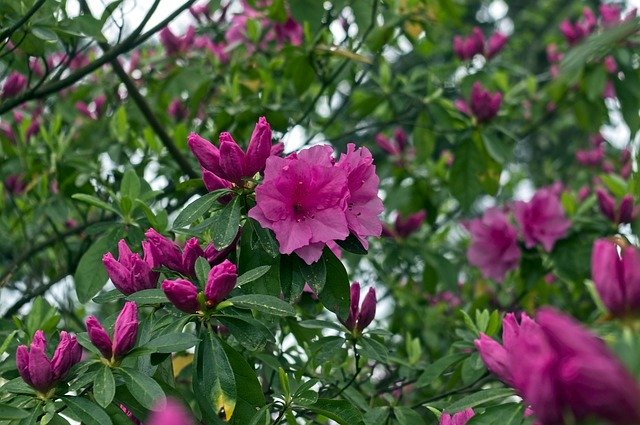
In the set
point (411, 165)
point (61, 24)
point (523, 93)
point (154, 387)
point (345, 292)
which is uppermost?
point (61, 24)

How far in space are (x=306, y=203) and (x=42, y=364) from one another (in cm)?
57

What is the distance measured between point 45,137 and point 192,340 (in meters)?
1.80

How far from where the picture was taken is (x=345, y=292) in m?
1.70

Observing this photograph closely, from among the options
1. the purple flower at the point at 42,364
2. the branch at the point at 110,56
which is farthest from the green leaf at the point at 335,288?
the branch at the point at 110,56

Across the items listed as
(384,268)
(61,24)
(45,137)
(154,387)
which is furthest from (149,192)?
(384,268)

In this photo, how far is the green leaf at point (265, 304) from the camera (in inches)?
59.7

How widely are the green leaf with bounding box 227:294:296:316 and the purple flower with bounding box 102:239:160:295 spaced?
0.69 feet

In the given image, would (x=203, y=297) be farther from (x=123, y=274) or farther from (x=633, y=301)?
(x=633, y=301)

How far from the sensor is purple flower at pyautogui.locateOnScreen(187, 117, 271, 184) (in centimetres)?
162

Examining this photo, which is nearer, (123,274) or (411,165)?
(123,274)

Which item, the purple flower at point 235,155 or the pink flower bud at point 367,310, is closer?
the purple flower at point 235,155

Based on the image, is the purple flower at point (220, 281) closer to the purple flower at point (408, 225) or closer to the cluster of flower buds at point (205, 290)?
the cluster of flower buds at point (205, 290)

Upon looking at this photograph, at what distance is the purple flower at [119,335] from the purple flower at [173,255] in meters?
0.18

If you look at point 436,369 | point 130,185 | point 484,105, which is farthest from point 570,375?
point 484,105
